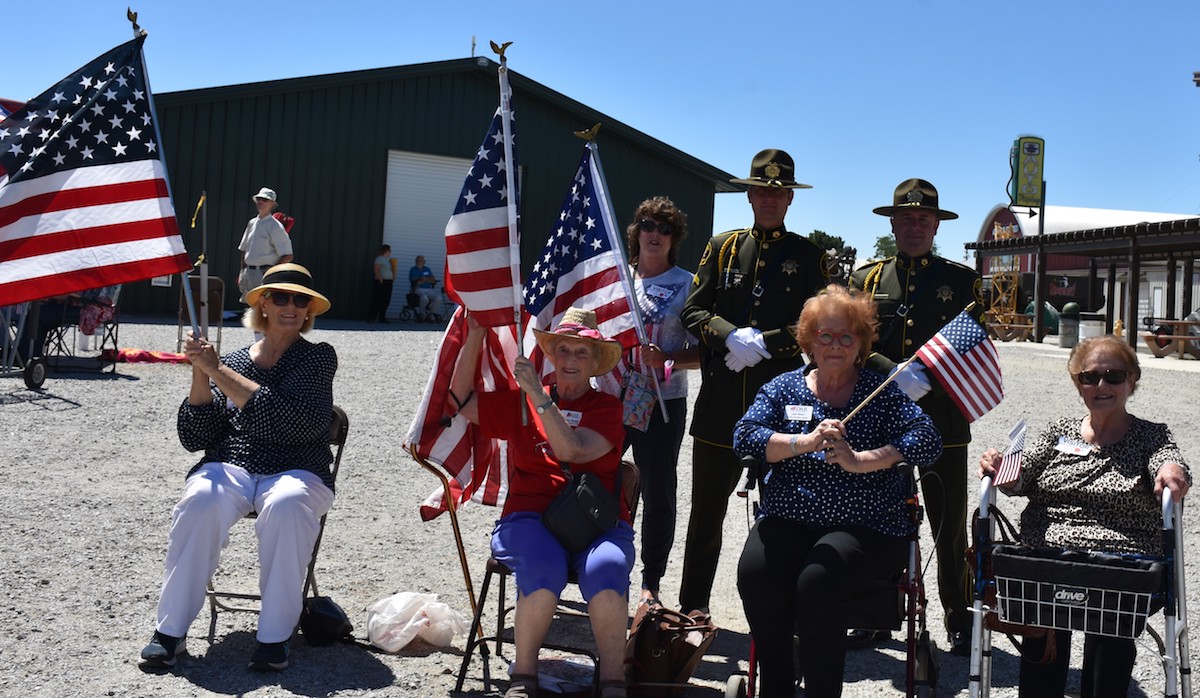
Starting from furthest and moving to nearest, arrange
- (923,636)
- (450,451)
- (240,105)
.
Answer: (240,105) → (450,451) → (923,636)

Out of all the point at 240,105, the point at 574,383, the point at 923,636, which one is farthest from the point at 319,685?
the point at 240,105

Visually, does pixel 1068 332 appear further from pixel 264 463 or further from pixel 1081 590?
pixel 264 463

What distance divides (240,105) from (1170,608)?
74.7 ft

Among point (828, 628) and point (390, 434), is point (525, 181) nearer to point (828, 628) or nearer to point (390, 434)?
point (390, 434)

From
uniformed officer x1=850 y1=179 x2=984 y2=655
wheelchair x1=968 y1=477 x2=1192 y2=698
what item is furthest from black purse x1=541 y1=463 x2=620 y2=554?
uniformed officer x1=850 y1=179 x2=984 y2=655

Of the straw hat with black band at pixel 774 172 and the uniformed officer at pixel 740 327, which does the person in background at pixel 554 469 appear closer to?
the uniformed officer at pixel 740 327

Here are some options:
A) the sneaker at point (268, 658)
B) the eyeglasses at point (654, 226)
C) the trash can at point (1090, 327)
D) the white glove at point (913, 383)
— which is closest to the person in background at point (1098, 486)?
the white glove at point (913, 383)

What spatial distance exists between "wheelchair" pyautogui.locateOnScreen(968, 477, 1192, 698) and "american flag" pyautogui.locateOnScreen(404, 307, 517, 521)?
205cm

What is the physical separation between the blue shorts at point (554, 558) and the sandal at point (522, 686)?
298 mm

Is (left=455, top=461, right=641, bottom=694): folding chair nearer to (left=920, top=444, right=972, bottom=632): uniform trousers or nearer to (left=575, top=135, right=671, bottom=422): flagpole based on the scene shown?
(left=575, top=135, right=671, bottom=422): flagpole

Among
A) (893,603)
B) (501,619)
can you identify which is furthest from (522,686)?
(893,603)

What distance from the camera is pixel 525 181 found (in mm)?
26547

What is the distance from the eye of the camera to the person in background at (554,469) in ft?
13.6

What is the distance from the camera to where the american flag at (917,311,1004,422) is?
4609 millimetres
